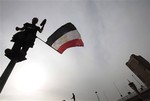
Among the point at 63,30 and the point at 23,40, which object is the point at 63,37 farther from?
the point at 23,40

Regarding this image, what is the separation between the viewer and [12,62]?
2557 mm

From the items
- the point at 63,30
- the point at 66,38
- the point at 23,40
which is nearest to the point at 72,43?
the point at 66,38

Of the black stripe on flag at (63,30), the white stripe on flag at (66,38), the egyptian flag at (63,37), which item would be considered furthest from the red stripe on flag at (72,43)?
the black stripe on flag at (63,30)

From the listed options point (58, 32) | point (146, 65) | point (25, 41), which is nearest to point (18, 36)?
point (25, 41)

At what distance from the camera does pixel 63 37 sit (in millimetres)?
4469

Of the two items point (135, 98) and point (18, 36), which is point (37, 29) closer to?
point (18, 36)

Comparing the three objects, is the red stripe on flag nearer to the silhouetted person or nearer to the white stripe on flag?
the white stripe on flag

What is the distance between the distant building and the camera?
1319 inches

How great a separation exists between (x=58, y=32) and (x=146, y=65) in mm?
35273

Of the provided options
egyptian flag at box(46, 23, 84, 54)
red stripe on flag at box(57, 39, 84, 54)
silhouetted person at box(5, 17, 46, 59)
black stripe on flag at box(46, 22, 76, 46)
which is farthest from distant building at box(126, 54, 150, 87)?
silhouetted person at box(5, 17, 46, 59)

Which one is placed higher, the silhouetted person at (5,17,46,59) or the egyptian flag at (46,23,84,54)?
the egyptian flag at (46,23,84,54)

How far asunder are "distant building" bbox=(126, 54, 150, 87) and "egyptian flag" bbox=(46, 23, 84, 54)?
33.3 metres

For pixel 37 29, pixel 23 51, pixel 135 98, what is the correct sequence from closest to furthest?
pixel 23 51 < pixel 37 29 < pixel 135 98

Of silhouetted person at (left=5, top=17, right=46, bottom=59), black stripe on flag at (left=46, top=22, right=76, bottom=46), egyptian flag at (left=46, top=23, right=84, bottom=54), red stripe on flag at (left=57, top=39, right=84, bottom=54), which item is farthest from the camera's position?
red stripe on flag at (left=57, top=39, right=84, bottom=54)
